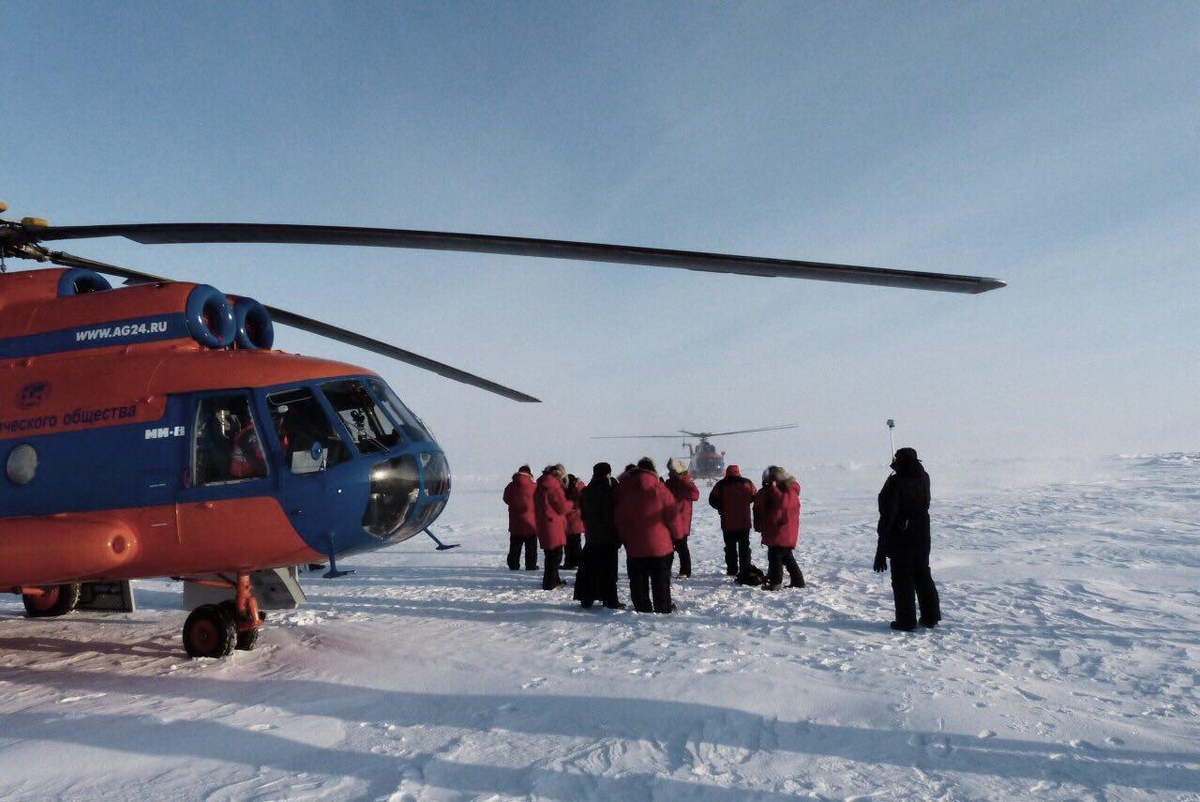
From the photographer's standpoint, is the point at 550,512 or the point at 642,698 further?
the point at 550,512

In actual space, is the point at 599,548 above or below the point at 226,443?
below

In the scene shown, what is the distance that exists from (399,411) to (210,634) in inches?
98.6

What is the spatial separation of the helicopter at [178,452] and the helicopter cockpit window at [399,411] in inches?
1.9

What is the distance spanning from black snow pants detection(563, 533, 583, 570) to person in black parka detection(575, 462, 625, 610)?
9.56 ft

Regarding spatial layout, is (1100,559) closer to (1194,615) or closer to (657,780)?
(1194,615)

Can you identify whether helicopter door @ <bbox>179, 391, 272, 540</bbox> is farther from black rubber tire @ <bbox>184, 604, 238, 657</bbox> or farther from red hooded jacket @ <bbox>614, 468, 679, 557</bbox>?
red hooded jacket @ <bbox>614, 468, 679, 557</bbox>

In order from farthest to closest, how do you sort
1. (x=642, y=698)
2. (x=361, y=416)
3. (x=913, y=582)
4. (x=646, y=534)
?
(x=646, y=534) < (x=913, y=582) < (x=361, y=416) < (x=642, y=698)

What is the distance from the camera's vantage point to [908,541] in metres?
6.33

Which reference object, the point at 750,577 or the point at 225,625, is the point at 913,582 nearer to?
the point at 750,577

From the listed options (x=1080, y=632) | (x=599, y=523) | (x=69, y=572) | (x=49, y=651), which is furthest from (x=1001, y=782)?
(x=49, y=651)

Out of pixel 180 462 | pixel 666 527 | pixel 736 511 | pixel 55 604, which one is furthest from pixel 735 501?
pixel 55 604

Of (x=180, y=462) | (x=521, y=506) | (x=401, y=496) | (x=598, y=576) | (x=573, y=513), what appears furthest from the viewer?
(x=521, y=506)

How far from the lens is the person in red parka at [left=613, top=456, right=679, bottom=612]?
725 cm

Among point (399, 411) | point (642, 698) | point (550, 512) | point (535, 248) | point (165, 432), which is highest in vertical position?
point (535, 248)
